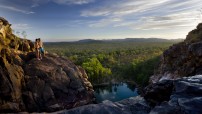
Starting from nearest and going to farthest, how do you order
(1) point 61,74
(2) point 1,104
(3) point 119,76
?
(2) point 1,104
(1) point 61,74
(3) point 119,76

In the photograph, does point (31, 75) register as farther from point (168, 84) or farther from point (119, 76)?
point (119, 76)

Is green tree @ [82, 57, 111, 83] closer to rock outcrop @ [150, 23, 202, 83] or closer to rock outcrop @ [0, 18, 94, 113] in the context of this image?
rock outcrop @ [150, 23, 202, 83]

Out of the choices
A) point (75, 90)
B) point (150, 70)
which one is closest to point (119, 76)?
point (150, 70)

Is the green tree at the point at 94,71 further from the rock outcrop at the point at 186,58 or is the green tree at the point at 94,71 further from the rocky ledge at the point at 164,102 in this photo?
the rocky ledge at the point at 164,102

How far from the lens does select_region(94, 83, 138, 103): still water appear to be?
265ft

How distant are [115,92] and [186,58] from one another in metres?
41.2

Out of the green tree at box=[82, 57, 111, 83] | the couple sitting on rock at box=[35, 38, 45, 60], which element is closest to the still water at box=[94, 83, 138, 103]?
the green tree at box=[82, 57, 111, 83]

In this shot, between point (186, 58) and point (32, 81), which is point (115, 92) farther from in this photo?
point (32, 81)

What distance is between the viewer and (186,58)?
176 feet

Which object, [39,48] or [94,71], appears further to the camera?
[94,71]

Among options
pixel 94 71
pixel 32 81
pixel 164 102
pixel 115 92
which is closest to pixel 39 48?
pixel 32 81

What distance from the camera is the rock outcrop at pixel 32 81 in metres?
46.4

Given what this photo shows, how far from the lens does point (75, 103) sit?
51.8m

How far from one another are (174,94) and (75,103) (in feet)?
122
